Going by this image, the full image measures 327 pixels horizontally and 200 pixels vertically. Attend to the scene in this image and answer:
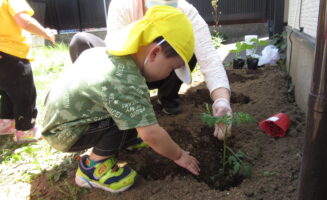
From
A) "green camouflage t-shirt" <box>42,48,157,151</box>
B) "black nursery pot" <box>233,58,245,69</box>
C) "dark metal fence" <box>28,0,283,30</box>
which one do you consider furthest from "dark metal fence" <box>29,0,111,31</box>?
"green camouflage t-shirt" <box>42,48,157,151</box>

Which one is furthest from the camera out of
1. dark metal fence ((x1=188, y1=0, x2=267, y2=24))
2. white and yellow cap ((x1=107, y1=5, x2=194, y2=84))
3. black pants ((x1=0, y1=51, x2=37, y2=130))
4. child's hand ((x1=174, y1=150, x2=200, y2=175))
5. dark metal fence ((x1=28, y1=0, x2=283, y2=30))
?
dark metal fence ((x1=28, y1=0, x2=283, y2=30))

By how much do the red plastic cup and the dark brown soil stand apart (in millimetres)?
38

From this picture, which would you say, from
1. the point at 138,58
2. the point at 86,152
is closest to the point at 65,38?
the point at 86,152

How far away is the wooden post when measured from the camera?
34.1 inches

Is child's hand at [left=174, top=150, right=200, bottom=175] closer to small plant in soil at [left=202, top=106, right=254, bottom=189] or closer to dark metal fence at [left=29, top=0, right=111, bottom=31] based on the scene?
small plant in soil at [left=202, top=106, right=254, bottom=189]

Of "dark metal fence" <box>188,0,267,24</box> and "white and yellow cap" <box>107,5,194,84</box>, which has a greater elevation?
"white and yellow cap" <box>107,5,194,84</box>

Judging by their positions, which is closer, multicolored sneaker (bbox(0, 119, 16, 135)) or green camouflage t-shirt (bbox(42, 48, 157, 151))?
green camouflage t-shirt (bbox(42, 48, 157, 151))

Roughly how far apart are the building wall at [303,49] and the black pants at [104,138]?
1.21 m

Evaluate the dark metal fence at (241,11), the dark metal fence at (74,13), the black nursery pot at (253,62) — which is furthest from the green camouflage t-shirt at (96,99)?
the dark metal fence at (74,13)

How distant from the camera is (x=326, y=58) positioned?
33.6 inches

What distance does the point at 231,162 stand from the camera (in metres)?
1.62

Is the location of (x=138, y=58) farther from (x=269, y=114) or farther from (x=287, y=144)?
(x=269, y=114)

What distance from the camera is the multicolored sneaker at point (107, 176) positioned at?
→ 5.22 feet

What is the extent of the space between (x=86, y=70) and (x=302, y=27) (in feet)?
6.35
